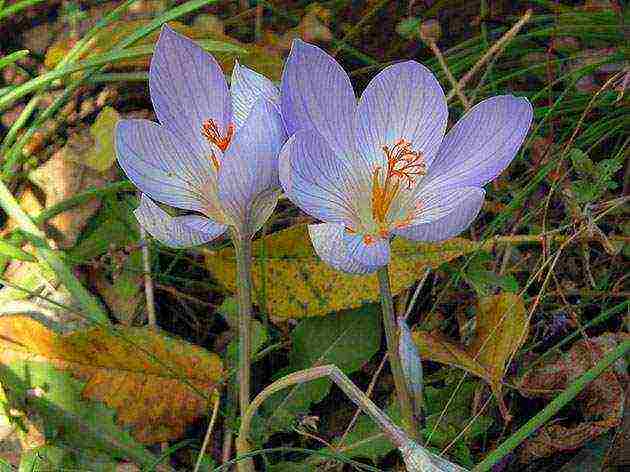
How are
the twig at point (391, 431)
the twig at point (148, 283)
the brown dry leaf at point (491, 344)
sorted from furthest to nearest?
the twig at point (148, 283), the brown dry leaf at point (491, 344), the twig at point (391, 431)

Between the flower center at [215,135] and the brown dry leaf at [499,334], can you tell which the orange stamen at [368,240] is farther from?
the brown dry leaf at [499,334]

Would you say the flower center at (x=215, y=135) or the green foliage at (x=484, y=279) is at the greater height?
the flower center at (x=215, y=135)

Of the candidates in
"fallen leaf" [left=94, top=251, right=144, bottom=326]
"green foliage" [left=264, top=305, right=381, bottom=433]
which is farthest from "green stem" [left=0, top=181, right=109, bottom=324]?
"green foliage" [left=264, top=305, right=381, bottom=433]

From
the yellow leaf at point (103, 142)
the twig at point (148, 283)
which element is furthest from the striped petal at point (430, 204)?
the yellow leaf at point (103, 142)

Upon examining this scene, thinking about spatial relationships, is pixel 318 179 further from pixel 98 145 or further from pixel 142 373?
pixel 98 145

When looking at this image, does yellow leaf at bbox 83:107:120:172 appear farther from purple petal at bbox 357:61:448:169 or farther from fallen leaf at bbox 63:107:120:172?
purple petal at bbox 357:61:448:169

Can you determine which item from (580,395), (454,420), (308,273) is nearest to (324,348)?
(308,273)
